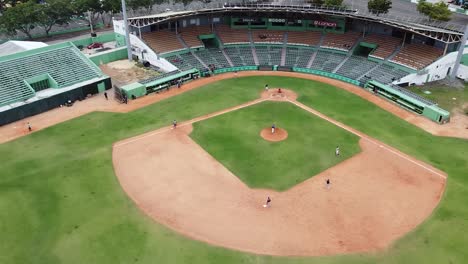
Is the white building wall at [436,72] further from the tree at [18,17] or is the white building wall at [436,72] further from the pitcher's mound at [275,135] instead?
the tree at [18,17]

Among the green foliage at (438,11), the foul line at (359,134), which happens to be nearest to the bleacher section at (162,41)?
the foul line at (359,134)

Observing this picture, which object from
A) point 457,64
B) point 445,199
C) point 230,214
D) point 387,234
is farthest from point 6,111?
point 457,64

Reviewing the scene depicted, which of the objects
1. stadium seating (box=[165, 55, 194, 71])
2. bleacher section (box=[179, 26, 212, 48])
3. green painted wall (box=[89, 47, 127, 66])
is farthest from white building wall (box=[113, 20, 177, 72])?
bleacher section (box=[179, 26, 212, 48])

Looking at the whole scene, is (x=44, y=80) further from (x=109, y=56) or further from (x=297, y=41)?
(x=297, y=41)

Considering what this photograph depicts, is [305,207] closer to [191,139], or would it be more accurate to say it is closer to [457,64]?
[191,139]

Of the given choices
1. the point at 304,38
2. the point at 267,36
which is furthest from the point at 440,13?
the point at 267,36

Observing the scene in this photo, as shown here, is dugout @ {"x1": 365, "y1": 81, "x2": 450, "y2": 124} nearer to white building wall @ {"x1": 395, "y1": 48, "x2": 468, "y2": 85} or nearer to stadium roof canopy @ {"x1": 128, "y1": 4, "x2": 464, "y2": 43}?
white building wall @ {"x1": 395, "y1": 48, "x2": 468, "y2": 85}
